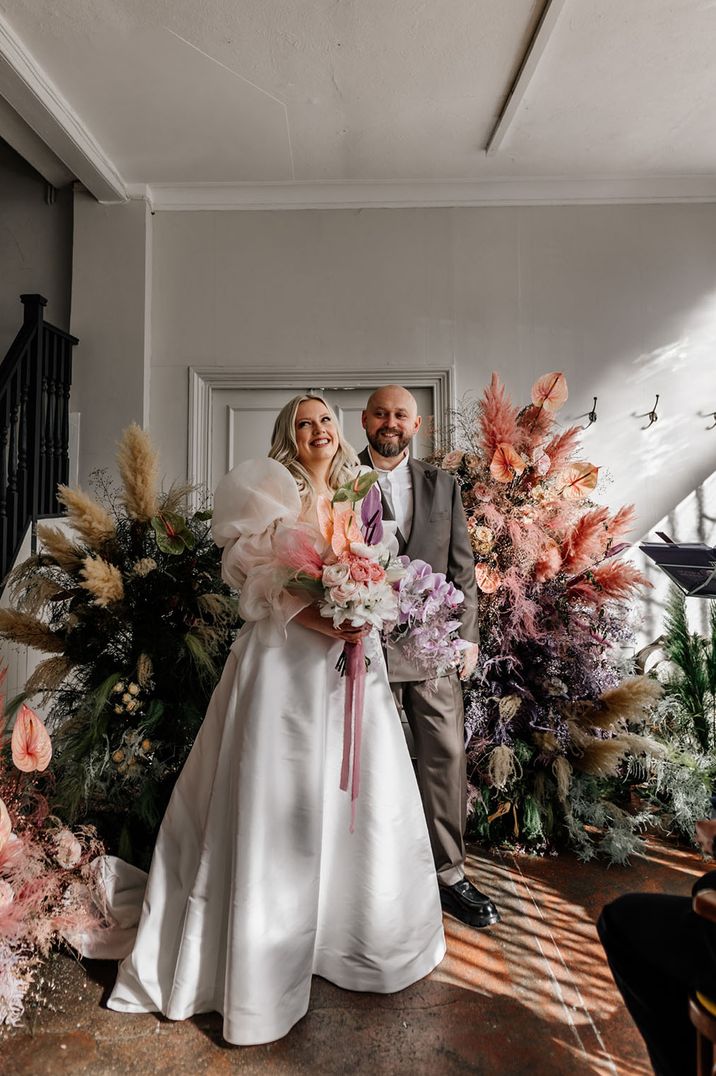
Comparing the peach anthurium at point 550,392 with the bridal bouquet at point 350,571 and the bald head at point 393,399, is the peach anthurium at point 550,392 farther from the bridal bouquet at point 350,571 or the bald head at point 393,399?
the bridal bouquet at point 350,571

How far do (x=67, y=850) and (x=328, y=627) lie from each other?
1.09 m

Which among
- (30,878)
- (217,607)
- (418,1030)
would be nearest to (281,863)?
(418,1030)

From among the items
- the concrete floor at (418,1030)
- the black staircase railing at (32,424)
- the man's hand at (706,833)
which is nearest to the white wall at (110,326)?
the black staircase railing at (32,424)

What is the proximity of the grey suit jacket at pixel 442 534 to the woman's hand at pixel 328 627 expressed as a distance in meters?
0.70

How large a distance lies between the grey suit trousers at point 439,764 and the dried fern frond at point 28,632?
123 cm

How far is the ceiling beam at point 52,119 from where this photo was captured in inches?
126

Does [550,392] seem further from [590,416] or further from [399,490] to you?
[590,416]

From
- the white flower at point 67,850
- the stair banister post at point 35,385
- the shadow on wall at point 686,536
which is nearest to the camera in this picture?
the white flower at point 67,850

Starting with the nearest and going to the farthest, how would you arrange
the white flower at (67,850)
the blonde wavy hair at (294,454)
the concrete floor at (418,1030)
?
the concrete floor at (418,1030) → the white flower at (67,850) → the blonde wavy hair at (294,454)

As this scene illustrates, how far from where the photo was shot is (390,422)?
8.55 ft

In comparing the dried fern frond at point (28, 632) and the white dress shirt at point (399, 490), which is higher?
the white dress shirt at point (399, 490)

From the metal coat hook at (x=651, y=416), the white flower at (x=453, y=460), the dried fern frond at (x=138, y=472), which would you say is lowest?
the dried fern frond at (x=138, y=472)

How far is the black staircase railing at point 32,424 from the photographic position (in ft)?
12.2

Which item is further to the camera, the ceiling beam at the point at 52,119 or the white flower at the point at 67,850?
the ceiling beam at the point at 52,119
